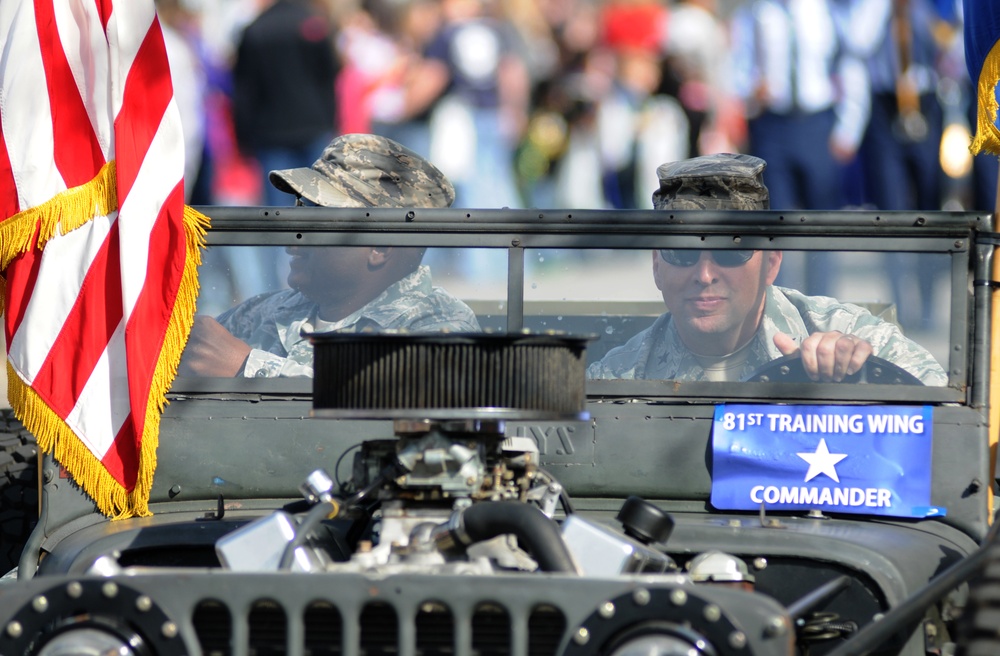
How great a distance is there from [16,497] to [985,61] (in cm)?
400

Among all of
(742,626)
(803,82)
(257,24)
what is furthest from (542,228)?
(257,24)

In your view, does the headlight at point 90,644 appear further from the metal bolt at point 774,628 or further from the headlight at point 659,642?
the metal bolt at point 774,628

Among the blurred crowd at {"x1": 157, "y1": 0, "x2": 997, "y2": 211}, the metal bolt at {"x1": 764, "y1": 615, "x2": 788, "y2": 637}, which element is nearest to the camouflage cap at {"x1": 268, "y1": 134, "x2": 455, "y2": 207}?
the metal bolt at {"x1": 764, "y1": 615, "x2": 788, "y2": 637}

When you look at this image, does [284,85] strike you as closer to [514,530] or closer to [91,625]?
[514,530]

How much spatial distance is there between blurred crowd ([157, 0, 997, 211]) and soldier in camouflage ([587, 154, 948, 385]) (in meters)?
4.86

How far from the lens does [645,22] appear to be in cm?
959

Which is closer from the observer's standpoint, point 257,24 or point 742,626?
point 742,626

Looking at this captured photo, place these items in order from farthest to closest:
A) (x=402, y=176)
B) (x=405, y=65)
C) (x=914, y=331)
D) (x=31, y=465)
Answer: (x=405, y=65) → (x=31, y=465) → (x=402, y=176) → (x=914, y=331)

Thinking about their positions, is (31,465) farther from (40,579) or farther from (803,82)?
(803,82)

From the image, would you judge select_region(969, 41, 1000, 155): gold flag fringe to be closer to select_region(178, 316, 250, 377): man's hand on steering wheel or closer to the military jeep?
the military jeep

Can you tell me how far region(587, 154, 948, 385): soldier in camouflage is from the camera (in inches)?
164

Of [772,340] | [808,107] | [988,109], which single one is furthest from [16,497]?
[808,107]

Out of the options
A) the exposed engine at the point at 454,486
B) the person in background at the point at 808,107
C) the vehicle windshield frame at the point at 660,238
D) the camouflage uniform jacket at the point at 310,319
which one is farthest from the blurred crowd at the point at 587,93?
the exposed engine at the point at 454,486

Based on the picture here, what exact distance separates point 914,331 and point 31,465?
3.42 metres
